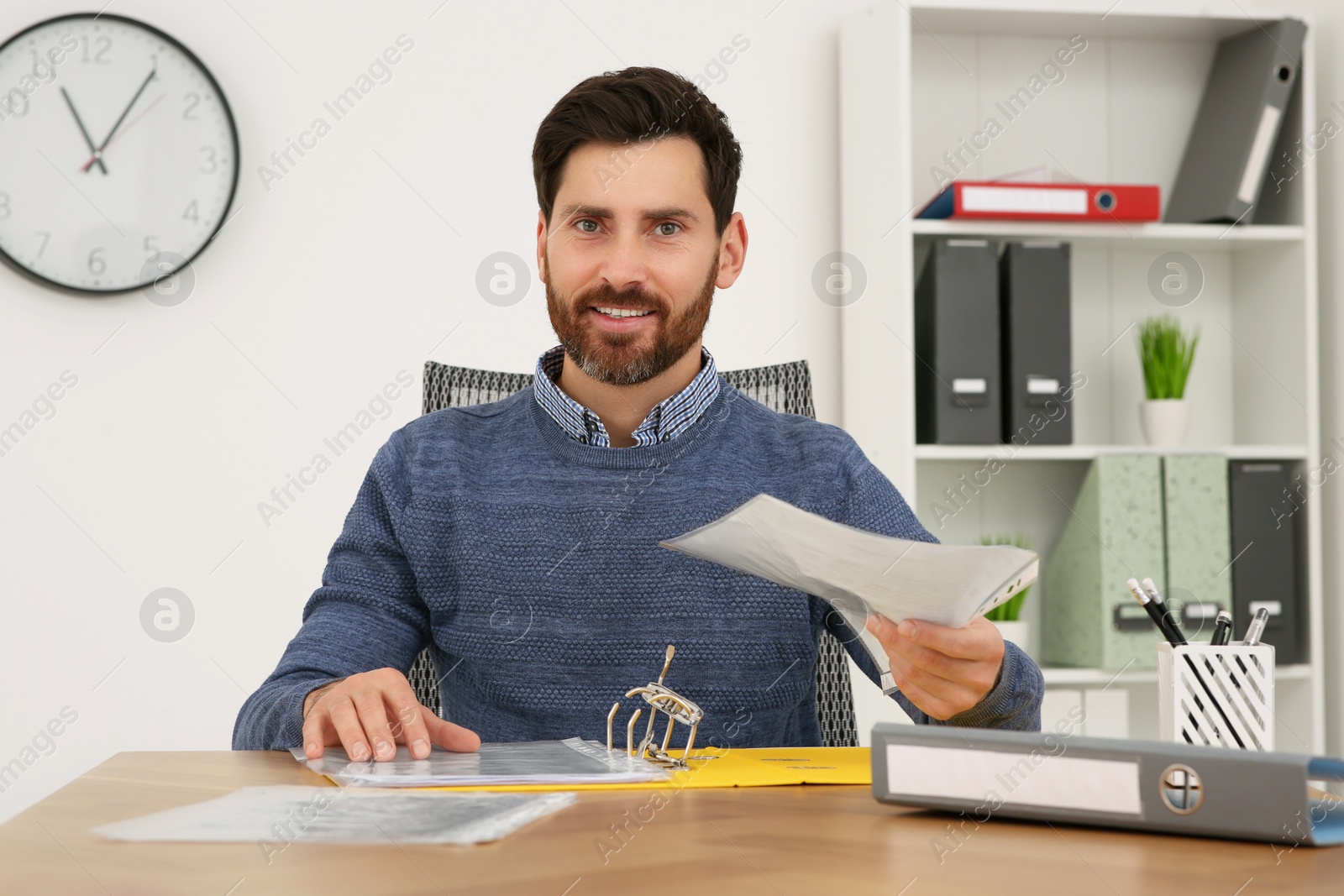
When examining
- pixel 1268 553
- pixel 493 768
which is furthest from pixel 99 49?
pixel 1268 553

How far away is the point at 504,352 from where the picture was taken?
2.24 meters

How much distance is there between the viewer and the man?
3.82 ft

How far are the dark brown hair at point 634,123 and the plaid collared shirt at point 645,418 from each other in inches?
7.7

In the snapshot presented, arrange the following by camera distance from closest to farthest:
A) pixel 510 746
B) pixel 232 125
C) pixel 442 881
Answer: pixel 442 881, pixel 510 746, pixel 232 125

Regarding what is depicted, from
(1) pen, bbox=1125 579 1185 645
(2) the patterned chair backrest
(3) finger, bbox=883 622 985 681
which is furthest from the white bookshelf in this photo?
(3) finger, bbox=883 622 985 681

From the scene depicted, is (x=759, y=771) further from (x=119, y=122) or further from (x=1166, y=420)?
(x=119, y=122)

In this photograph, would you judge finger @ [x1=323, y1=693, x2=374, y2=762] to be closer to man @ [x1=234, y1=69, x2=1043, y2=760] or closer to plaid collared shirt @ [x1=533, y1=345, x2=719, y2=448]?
man @ [x1=234, y1=69, x2=1043, y2=760]

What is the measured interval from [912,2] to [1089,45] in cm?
48

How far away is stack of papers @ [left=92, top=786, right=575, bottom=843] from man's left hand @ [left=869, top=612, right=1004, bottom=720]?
0.78 ft

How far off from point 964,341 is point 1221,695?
1.42 m

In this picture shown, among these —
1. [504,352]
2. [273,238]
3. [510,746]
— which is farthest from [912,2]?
[510,746]

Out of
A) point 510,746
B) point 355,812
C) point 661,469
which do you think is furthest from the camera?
point 661,469

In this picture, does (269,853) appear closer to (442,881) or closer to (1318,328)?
(442,881)

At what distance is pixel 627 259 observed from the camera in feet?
4.04
